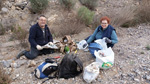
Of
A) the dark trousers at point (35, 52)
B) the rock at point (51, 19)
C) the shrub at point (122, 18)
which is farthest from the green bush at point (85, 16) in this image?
the dark trousers at point (35, 52)

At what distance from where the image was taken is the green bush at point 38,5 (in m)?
5.56

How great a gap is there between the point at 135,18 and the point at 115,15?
950 millimetres

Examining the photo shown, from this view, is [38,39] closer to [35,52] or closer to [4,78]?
[35,52]

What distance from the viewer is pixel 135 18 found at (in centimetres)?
539

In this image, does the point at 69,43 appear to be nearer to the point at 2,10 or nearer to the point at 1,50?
the point at 1,50

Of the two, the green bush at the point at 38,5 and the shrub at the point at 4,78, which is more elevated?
the green bush at the point at 38,5

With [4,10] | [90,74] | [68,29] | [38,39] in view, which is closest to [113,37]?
[90,74]

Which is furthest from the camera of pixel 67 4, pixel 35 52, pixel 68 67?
pixel 67 4

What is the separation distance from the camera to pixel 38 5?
5656 millimetres

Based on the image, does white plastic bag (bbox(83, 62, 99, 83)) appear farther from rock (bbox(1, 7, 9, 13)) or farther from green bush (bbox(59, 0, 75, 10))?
rock (bbox(1, 7, 9, 13))

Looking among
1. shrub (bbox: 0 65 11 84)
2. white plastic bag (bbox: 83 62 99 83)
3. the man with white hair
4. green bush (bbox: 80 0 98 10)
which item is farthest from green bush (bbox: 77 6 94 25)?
shrub (bbox: 0 65 11 84)

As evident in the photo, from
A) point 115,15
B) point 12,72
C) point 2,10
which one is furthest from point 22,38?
point 115,15

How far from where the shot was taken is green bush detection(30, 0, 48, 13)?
18.2 ft

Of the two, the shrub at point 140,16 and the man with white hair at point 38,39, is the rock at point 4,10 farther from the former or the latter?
the shrub at point 140,16
